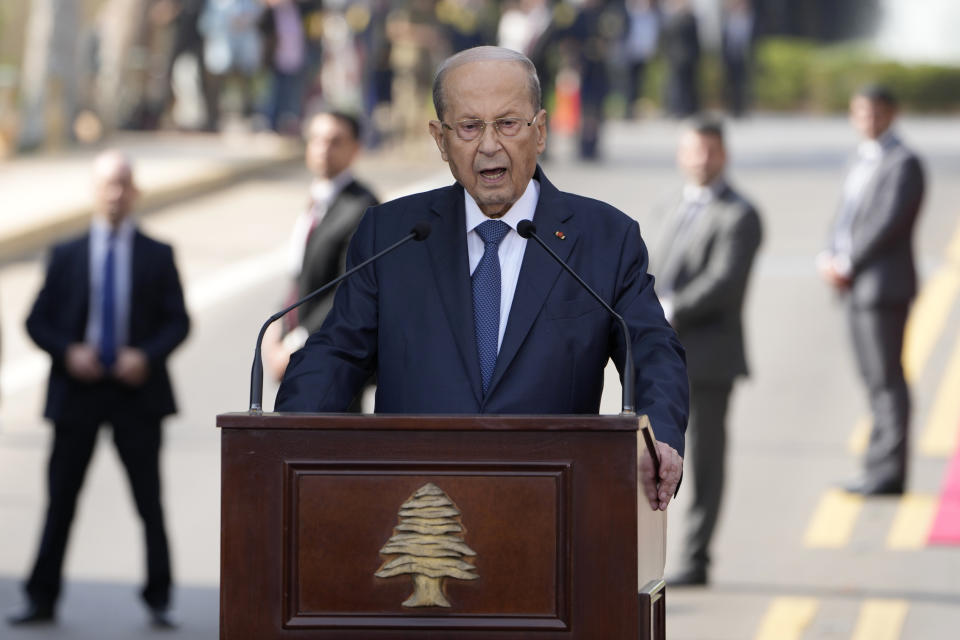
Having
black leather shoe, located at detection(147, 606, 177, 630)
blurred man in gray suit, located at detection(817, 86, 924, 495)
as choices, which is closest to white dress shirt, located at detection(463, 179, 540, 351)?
black leather shoe, located at detection(147, 606, 177, 630)

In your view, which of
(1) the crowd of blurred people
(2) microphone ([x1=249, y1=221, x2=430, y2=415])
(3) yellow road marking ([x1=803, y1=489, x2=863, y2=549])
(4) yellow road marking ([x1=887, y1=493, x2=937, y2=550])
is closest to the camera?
(2) microphone ([x1=249, y1=221, x2=430, y2=415])

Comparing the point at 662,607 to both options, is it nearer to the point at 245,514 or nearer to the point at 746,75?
the point at 245,514

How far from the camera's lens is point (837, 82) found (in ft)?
133

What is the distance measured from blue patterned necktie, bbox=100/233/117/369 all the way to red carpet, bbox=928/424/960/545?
428 centimetres

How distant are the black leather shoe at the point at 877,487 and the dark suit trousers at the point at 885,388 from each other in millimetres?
18

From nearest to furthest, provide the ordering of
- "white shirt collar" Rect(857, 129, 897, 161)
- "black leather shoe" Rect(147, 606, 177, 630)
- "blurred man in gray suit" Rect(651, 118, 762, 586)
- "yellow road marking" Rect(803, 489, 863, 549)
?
"black leather shoe" Rect(147, 606, 177, 630)
"blurred man in gray suit" Rect(651, 118, 762, 586)
"yellow road marking" Rect(803, 489, 863, 549)
"white shirt collar" Rect(857, 129, 897, 161)

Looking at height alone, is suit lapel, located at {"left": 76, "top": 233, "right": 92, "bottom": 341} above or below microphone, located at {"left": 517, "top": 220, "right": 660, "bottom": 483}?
above

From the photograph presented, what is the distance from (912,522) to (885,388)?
3.23 ft

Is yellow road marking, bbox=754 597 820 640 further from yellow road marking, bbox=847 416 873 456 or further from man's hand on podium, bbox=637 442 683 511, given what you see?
man's hand on podium, bbox=637 442 683 511

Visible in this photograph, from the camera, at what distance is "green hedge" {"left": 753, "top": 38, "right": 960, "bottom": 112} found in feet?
133

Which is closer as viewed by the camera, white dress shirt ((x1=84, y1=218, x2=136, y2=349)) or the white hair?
the white hair

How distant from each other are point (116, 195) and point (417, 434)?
5.93 m

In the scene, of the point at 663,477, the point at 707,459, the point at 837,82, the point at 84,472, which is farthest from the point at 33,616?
the point at 837,82

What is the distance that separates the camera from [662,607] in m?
4.64
